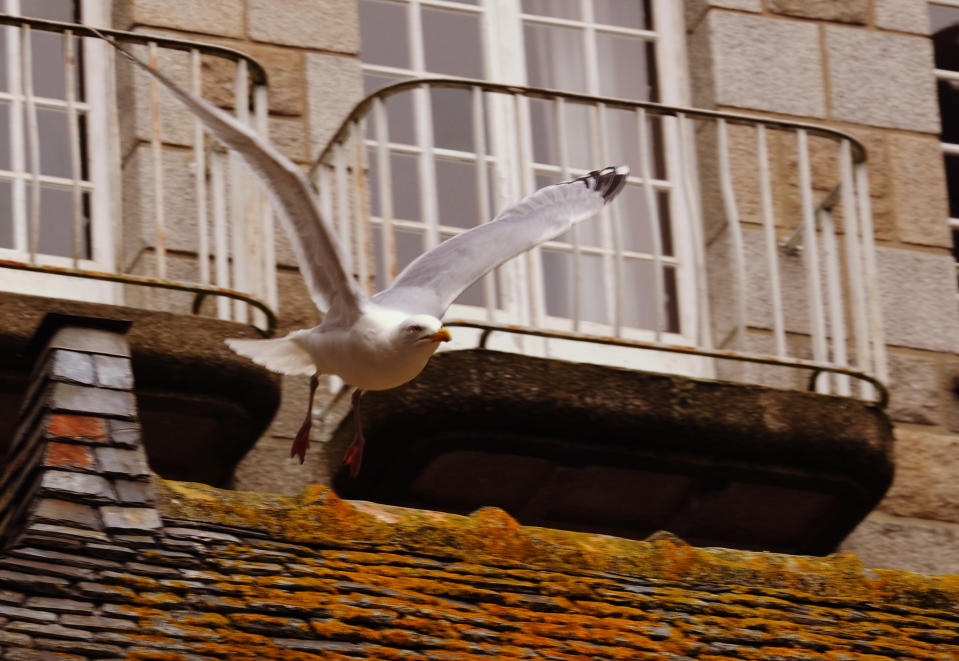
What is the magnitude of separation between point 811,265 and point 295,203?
2.87 metres

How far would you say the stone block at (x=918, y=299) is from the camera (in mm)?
10594

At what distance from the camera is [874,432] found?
31.3 feet

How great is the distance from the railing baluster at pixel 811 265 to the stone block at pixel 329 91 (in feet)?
5.88

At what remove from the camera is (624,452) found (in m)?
9.38

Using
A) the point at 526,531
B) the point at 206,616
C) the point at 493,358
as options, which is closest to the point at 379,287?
the point at 493,358

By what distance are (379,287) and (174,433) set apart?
1227 mm

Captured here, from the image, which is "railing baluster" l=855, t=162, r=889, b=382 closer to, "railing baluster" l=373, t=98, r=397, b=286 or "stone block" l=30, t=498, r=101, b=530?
"railing baluster" l=373, t=98, r=397, b=286

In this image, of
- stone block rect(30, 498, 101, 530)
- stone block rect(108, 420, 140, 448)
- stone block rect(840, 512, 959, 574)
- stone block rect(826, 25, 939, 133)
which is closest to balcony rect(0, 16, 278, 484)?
stone block rect(108, 420, 140, 448)

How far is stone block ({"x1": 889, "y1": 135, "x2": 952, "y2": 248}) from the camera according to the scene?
1084 cm

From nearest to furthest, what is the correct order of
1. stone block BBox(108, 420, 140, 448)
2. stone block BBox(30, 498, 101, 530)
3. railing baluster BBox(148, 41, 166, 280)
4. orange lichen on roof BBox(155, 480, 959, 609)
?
stone block BBox(30, 498, 101, 530) → orange lichen on roof BBox(155, 480, 959, 609) → stone block BBox(108, 420, 140, 448) → railing baluster BBox(148, 41, 166, 280)

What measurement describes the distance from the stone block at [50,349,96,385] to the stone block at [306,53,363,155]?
3.06 m

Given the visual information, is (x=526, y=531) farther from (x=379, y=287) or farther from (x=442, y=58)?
(x=442, y=58)

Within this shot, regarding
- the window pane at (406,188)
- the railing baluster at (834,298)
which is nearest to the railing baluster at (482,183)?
the window pane at (406,188)

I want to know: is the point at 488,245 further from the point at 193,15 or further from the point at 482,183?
the point at 193,15
